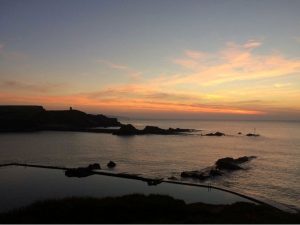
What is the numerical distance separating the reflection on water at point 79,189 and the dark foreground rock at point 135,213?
1023 centimetres

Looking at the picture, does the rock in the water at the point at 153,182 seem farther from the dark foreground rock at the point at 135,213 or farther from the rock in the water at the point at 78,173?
the dark foreground rock at the point at 135,213

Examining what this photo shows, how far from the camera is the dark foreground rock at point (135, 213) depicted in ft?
89.9

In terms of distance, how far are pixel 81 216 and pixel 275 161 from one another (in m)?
73.8

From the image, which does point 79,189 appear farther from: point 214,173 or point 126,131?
point 126,131

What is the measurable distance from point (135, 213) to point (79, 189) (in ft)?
71.8

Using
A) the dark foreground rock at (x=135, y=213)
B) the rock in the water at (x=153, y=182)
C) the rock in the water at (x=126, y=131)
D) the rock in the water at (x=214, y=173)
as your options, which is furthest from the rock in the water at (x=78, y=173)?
the rock in the water at (x=126, y=131)

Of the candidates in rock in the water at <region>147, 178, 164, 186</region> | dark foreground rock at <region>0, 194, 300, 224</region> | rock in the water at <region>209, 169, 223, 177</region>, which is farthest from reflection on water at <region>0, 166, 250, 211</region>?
rock in the water at <region>209, 169, 223, 177</region>

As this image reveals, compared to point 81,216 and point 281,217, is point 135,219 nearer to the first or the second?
point 81,216

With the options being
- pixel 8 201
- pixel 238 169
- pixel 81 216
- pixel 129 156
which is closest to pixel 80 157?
pixel 129 156

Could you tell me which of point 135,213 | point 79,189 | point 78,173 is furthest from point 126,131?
point 135,213

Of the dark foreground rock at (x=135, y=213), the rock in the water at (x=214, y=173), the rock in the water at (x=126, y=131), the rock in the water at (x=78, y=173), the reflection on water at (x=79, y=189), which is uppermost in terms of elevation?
the rock in the water at (x=126, y=131)

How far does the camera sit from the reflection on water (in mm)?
44000

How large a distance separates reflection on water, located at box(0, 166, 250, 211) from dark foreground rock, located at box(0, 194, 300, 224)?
33.6 feet

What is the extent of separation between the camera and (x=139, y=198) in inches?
1345
